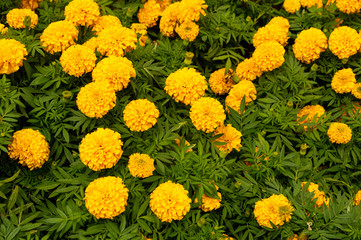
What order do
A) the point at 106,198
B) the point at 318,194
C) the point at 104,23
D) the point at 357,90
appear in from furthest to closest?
the point at 104,23
the point at 357,90
the point at 318,194
the point at 106,198

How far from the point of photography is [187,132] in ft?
9.04

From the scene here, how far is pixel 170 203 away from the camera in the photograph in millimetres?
2240

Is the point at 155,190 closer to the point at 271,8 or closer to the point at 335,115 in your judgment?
the point at 335,115

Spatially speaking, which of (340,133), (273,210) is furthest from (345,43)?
(273,210)

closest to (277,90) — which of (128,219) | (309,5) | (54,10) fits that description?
(309,5)

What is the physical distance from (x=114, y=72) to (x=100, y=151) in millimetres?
531

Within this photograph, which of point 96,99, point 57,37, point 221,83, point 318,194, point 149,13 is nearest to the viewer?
point 96,99

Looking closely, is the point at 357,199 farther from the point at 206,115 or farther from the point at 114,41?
the point at 114,41

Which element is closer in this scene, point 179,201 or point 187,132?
point 179,201

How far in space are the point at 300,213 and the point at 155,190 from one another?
0.90 meters

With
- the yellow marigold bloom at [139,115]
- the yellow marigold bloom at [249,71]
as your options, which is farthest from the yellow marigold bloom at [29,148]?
the yellow marigold bloom at [249,71]

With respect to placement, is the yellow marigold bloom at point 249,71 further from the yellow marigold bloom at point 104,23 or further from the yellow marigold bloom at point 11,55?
Result: the yellow marigold bloom at point 11,55

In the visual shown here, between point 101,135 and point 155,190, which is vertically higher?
point 101,135

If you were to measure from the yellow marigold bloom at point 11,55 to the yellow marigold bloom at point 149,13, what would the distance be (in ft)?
3.81
